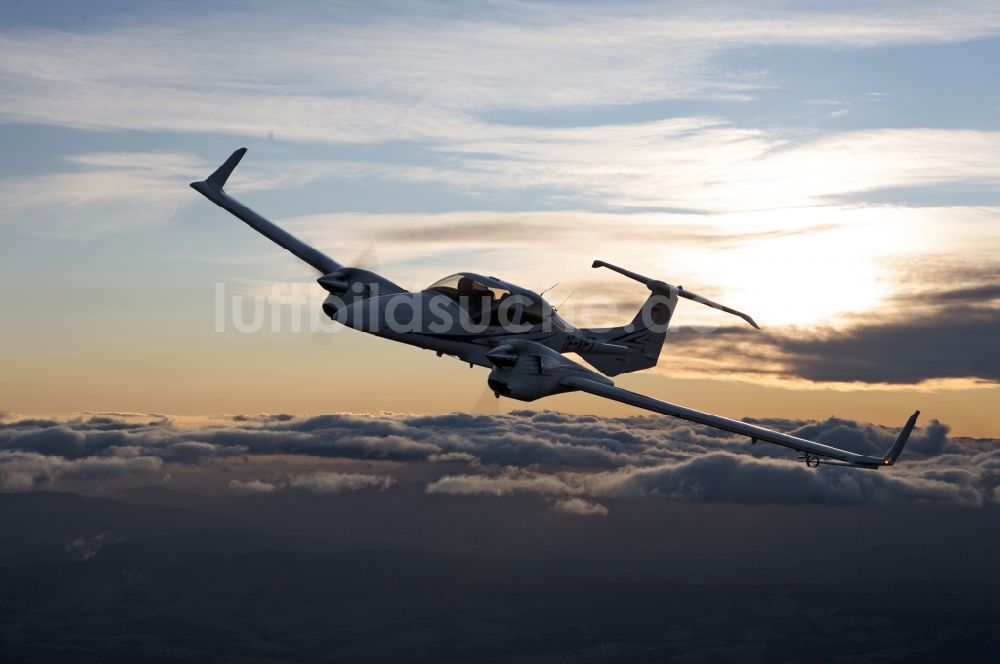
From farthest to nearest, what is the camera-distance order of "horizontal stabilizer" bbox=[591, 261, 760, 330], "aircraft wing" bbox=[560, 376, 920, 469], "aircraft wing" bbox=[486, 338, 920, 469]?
"horizontal stabilizer" bbox=[591, 261, 760, 330] → "aircraft wing" bbox=[486, 338, 920, 469] → "aircraft wing" bbox=[560, 376, 920, 469]

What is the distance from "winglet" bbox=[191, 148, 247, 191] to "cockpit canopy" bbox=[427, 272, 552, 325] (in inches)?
823

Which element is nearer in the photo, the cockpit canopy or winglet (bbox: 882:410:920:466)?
winglet (bbox: 882:410:920:466)

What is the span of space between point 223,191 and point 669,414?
3137 centimetres

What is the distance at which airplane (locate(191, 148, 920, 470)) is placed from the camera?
3005 centimetres

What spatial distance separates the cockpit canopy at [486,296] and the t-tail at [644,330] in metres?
11.0

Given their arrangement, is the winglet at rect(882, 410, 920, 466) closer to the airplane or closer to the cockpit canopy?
the airplane

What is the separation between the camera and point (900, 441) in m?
29.5

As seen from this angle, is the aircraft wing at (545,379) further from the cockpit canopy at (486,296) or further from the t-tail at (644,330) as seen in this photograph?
the t-tail at (644,330)

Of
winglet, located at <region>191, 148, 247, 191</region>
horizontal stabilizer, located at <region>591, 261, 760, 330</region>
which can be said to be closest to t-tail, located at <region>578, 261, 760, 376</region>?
horizontal stabilizer, located at <region>591, 261, 760, 330</region>

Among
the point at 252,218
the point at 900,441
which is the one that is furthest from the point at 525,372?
the point at 252,218

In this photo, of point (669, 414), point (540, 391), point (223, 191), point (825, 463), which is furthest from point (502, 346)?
point (223, 191)

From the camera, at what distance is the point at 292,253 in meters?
46.1

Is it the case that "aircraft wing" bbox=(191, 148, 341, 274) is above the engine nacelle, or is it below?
above

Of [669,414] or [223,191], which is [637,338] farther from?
[223,191]
